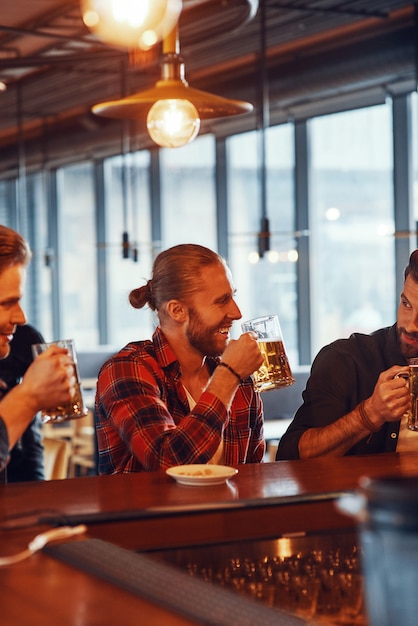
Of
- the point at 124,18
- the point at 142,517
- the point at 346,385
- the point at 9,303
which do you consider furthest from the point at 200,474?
the point at 124,18

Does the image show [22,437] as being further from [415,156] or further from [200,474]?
[415,156]

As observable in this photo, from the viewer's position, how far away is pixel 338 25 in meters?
7.14

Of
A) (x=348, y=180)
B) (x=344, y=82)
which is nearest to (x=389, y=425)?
(x=344, y=82)

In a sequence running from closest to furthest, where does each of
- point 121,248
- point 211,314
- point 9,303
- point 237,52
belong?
point 9,303, point 211,314, point 237,52, point 121,248

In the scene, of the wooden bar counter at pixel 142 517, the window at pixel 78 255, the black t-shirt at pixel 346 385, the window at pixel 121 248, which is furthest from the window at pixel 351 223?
the wooden bar counter at pixel 142 517

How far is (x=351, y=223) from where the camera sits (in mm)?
8586

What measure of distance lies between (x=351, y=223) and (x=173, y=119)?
538 cm

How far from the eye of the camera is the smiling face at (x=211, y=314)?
2.89 m

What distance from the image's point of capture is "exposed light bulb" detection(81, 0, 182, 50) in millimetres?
2637

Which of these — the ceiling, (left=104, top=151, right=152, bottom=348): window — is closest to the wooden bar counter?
the ceiling

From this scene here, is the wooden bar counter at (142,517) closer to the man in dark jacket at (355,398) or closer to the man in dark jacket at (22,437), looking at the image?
the man in dark jacket at (355,398)

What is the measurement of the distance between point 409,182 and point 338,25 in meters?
1.28

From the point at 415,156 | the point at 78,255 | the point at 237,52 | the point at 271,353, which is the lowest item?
the point at 271,353

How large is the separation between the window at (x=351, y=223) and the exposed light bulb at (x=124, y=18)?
17.5ft
